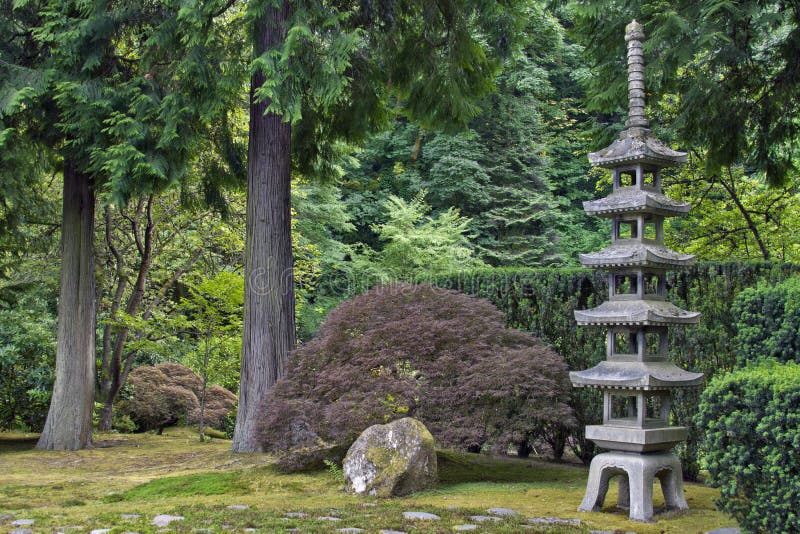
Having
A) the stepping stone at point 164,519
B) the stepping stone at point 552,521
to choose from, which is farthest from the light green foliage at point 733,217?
the stepping stone at point 164,519

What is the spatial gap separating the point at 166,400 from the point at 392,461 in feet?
28.1

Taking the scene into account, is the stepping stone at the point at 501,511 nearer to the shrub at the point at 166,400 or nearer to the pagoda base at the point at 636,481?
the pagoda base at the point at 636,481

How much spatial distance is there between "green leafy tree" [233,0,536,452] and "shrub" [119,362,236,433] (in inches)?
206

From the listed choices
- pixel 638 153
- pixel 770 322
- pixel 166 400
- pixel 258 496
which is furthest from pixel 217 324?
pixel 770 322

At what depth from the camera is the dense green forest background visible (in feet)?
26.5

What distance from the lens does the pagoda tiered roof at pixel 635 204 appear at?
18.0 ft

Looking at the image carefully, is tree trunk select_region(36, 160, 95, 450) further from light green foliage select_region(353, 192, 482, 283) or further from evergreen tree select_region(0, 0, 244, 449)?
light green foliage select_region(353, 192, 482, 283)

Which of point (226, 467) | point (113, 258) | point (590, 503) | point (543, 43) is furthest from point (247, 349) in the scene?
point (543, 43)

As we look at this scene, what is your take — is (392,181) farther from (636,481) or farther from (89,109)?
(636,481)

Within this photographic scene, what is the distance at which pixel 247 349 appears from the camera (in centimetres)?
852

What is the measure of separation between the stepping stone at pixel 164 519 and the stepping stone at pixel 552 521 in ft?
8.20

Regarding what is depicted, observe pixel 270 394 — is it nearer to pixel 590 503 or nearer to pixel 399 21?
pixel 590 503

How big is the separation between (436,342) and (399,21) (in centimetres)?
487

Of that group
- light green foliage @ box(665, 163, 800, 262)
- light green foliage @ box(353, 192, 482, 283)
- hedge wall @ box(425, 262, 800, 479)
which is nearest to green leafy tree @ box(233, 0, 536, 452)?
hedge wall @ box(425, 262, 800, 479)
